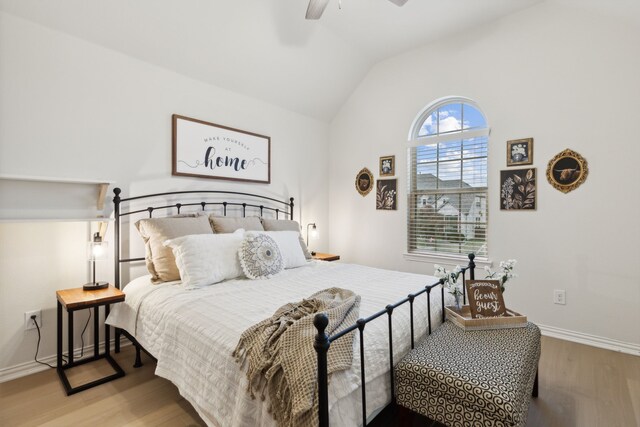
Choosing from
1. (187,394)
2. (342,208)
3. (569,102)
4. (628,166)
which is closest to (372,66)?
(342,208)

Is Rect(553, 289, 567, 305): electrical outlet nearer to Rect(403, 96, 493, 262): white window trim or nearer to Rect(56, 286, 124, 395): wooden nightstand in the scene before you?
Rect(403, 96, 493, 262): white window trim

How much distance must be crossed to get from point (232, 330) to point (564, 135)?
3.11 metres

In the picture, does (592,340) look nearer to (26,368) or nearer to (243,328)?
(243,328)

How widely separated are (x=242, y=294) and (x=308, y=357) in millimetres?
953

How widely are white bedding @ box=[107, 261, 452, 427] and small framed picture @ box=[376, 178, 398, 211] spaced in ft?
5.10

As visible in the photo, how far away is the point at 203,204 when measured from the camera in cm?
312

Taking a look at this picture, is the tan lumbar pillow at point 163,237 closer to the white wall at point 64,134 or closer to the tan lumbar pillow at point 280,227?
the white wall at point 64,134

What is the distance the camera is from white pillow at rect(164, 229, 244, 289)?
2.18m

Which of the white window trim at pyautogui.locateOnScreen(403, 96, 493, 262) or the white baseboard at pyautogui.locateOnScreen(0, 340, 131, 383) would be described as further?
the white window trim at pyautogui.locateOnScreen(403, 96, 493, 262)

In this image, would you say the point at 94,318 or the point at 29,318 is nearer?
the point at 29,318

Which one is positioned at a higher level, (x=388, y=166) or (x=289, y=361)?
(x=388, y=166)

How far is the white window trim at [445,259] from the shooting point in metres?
3.26

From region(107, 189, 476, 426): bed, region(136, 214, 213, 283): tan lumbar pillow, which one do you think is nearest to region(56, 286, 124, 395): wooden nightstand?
region(107, 189, 476, 426): bed

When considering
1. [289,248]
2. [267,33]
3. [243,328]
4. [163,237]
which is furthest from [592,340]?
[267,33]
